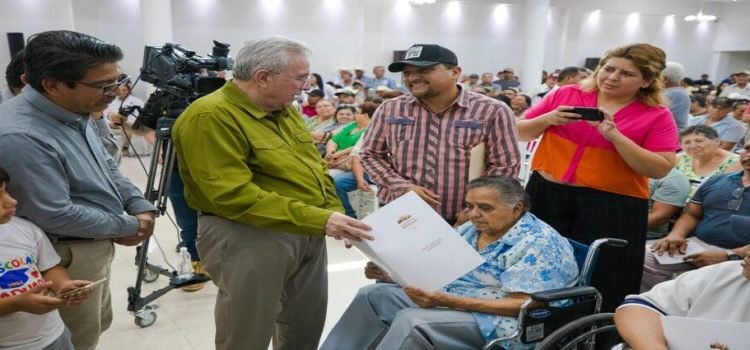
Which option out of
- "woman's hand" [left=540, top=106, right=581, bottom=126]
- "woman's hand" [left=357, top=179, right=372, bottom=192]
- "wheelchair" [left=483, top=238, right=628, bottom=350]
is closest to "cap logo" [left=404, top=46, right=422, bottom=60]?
"woman's hand" [left=540, top=106, right=581, bottom=126]

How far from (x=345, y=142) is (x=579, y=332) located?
328cm

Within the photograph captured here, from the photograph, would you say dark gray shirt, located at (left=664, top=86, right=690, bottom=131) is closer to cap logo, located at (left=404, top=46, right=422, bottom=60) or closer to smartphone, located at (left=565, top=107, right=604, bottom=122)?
smartphone, located at (left=565, top=107, right=604, bottom=122)

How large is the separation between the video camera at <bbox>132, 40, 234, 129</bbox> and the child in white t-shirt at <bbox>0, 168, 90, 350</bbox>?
114 cm

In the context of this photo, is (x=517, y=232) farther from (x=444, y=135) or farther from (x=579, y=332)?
(x=444, y=135)

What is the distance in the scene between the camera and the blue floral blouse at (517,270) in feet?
5.26

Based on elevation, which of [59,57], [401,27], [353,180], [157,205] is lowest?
[353,180]

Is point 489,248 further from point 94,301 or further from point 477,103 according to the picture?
point 94,301

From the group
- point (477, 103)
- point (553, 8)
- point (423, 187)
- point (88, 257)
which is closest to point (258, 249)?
point (88, 257)

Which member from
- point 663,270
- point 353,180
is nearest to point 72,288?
point 663,270

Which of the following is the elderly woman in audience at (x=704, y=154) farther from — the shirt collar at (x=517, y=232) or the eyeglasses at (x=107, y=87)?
the eyeglasses at (x=107, y=87)

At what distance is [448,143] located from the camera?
1.98m

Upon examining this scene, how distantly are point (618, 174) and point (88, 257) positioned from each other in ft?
5.96

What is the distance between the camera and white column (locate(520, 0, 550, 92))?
1073 cm

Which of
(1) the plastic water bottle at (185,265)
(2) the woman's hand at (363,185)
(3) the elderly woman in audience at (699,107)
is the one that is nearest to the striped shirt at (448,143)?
(1) the plastic water bottle at (185,265)
